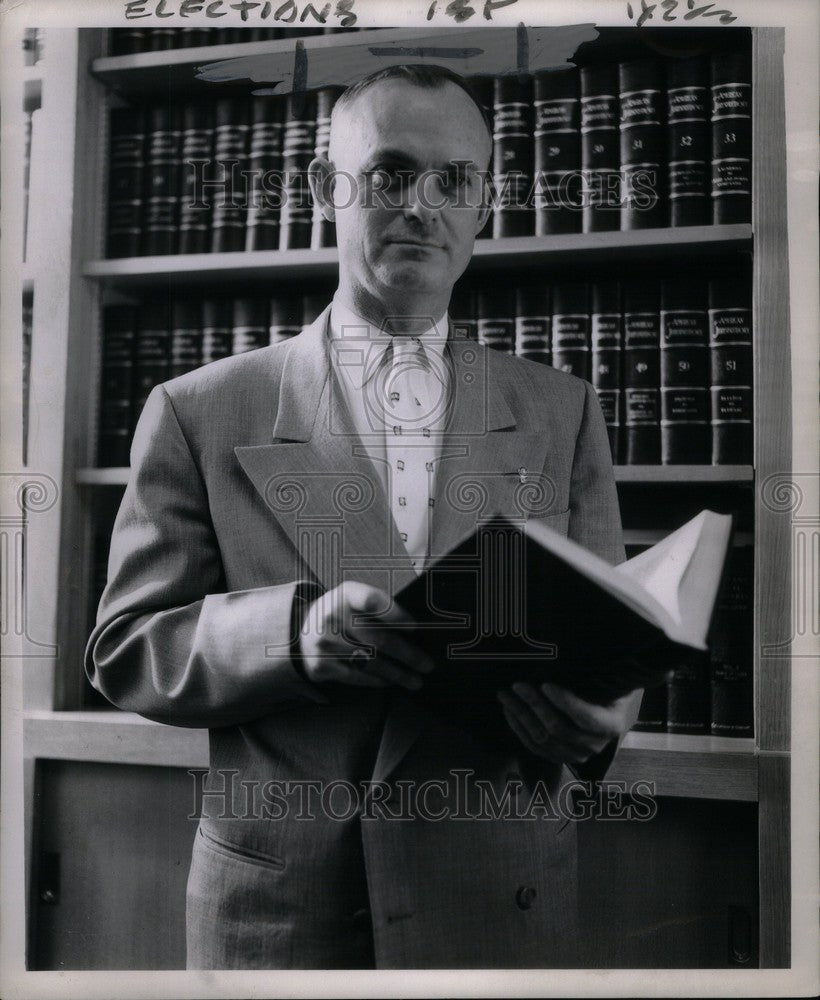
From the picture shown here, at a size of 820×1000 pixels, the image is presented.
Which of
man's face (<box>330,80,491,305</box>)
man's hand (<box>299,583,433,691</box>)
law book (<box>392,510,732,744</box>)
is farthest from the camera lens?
man's face (<box>330,80,491,305</box>)

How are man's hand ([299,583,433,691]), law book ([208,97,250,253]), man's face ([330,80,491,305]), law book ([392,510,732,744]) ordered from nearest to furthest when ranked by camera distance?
law book ([392,510,732,744]) < man's hand ([299,583,433,691]) < man's face ([330,80,491,305]) < law book ([208,97,250,253])

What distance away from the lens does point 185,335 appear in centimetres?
119

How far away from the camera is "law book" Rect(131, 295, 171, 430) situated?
1.18m

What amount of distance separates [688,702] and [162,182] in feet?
3.25

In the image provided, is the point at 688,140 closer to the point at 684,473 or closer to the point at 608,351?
the point at 608,351

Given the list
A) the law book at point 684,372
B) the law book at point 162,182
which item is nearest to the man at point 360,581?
the law book at point 684,372

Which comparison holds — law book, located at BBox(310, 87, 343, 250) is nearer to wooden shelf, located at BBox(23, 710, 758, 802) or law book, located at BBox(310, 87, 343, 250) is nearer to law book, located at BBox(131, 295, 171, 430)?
law book, located at BBox(131, 295, 171, 430)

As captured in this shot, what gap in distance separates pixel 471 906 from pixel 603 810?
21cm

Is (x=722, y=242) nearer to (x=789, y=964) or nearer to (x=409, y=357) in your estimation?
(x=409, y=357)

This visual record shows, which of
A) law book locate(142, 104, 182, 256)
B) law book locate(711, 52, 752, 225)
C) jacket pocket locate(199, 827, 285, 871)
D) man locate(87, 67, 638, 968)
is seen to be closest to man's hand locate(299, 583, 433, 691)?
man locate(87, 67, 638, 968)

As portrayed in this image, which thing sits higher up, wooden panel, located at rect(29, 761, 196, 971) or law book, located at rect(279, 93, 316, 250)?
law book, located at rect(279, 93, 316, 250)

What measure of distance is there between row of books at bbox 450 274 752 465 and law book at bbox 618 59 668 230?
0.30ft

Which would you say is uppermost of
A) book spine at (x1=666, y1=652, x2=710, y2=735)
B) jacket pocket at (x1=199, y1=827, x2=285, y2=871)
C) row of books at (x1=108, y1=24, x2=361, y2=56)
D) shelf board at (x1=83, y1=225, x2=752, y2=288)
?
row of books at (x1=108, y1=24, x2=361, y2=56)

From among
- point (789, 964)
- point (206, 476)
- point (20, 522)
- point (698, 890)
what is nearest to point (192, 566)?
point (206, 476)
